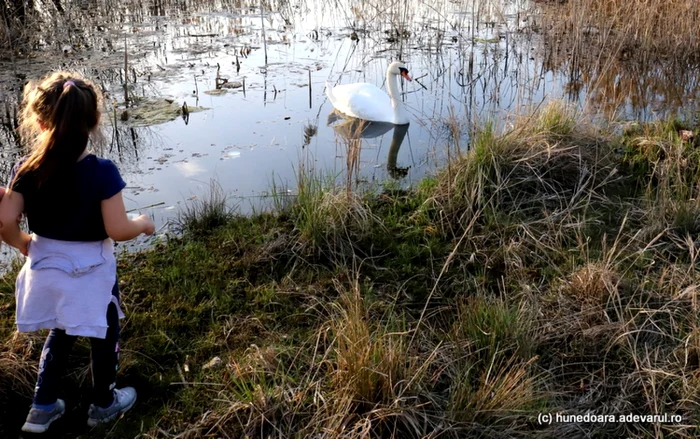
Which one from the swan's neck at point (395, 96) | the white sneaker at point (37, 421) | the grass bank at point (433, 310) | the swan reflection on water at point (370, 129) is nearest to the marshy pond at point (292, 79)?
the swan reflection on water at point (370, 129)

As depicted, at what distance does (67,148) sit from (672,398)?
2643 mm

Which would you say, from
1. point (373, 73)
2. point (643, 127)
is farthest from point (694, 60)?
point (373, 73)

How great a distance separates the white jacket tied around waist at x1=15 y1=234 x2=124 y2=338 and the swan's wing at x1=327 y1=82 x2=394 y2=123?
507 cm

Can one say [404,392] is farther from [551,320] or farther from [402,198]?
[402,198]

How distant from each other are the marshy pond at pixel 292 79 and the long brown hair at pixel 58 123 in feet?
6.89

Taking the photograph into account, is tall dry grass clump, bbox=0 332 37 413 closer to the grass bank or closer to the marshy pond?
the grass bank

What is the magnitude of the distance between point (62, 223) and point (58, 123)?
389mm

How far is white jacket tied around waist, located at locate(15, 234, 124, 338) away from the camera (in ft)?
7.87

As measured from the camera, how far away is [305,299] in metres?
3.52

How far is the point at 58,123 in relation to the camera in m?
2.29

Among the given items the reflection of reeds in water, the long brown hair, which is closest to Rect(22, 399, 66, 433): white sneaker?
the long brown hair

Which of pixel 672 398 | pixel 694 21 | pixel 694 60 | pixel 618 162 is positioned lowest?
pixel 672 398

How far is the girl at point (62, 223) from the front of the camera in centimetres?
230

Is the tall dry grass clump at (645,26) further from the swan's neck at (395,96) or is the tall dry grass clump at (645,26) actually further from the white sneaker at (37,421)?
the white sneaker at (37,421)
